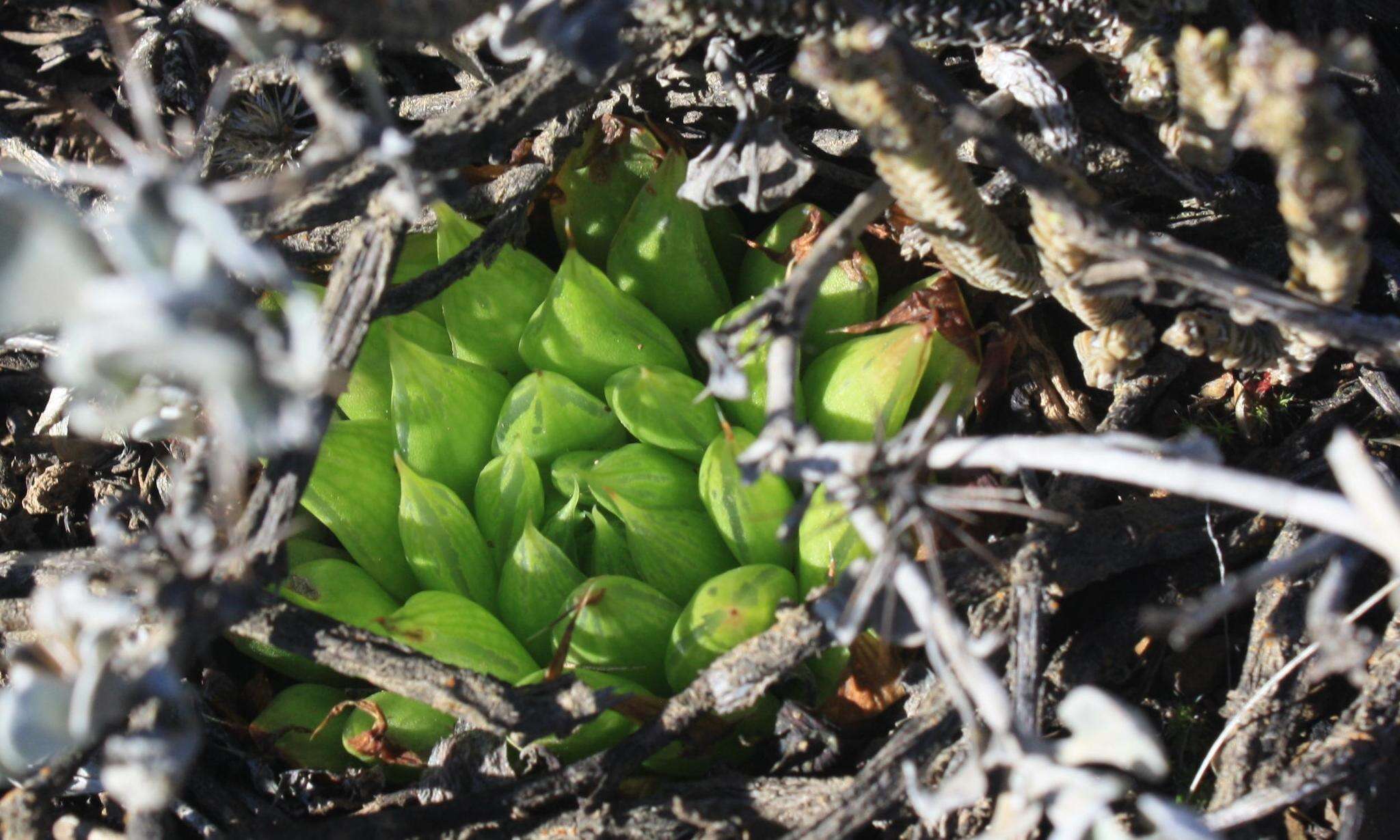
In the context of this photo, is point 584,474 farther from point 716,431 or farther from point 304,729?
point 304,729

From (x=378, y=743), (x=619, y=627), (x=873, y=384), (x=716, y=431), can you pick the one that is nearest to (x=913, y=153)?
(x=873, y=384)

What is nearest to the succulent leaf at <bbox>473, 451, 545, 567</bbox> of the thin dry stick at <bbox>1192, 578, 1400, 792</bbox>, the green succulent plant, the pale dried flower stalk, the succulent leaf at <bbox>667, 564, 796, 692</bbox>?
the green succulent plant

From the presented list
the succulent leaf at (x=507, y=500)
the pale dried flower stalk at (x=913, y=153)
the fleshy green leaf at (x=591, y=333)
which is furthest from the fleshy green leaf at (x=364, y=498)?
the pale dried flower stalk at (x=913, y=153)

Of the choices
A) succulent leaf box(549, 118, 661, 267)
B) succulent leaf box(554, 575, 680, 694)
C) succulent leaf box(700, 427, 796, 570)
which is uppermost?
succulent leaf box(549, 118, 661, 267)

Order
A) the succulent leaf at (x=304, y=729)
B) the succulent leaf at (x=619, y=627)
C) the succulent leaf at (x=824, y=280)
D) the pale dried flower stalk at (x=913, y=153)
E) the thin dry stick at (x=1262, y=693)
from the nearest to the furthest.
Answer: the pale dried flower stalk at (x=913, y=153) → the thin dry stick at (x=1262, y=693) → the succulent leaf at (x=619, y=627) → the succulent leaf at (x=304, y=729) → the succulent leaf at (x=824, y=280)

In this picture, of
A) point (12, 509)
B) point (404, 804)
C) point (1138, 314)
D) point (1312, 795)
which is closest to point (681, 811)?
point (404, 804)

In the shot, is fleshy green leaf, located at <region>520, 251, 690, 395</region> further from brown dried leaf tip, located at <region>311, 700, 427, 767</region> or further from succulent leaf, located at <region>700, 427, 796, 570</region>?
brown dried leaf tip, located at <region>311, 700, 427, 767</region>

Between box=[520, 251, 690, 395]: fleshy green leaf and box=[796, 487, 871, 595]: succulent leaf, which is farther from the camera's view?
box=[520, 251, 690, 395]: fleshy green leaf

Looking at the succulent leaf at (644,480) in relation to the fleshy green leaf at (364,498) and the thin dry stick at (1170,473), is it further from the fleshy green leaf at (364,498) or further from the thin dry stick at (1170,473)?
the thin dry stick at (1170,473)
